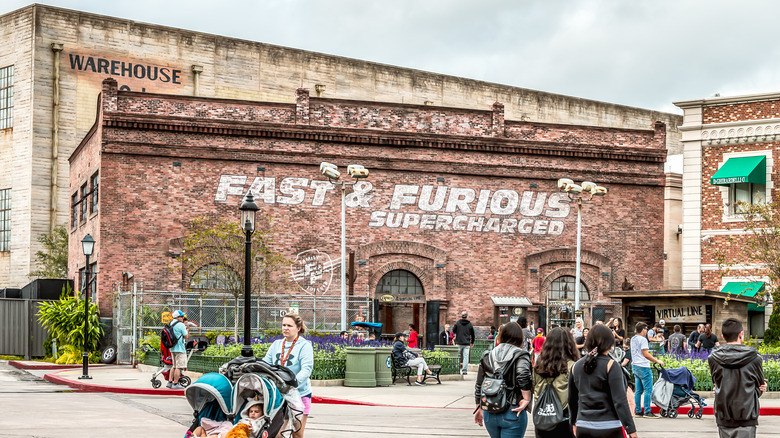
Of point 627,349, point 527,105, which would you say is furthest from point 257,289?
point 527,105

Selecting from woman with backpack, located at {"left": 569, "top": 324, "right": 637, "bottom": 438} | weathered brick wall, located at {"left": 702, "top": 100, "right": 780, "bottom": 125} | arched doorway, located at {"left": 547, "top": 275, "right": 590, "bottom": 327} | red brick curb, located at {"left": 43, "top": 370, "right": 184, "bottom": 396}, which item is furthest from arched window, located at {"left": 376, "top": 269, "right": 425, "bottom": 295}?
woman with backpack, located at {"left": 569, "top": 324, "right": 637, "bottom": 438}

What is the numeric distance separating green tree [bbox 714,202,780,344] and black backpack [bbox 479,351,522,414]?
19777 mm

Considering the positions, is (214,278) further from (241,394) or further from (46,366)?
(241,394)

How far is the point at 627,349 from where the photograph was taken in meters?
16.5

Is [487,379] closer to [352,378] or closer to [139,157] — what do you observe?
[352,378]

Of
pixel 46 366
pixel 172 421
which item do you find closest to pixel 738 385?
pixel 172 421

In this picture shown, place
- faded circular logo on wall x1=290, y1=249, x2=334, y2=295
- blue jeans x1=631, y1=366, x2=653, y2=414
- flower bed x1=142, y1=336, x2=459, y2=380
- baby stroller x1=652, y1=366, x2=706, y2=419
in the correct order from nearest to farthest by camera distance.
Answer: blue jeans x1=631, y1=366, x2=653, y2=414 → baby stroller x1=652, y1=366, x2=706, y2=419 → flower bed x1=142, y1=336, x2=459, y2=380 → faded circular logo on wall x1=290, y1=249, x2=334, y2=295

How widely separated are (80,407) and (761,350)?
54.7 feet

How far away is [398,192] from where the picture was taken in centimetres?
3466

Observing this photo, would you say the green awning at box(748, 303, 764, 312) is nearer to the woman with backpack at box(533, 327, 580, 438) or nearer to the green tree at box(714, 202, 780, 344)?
the green tree at box(714, 202, 780, 344)

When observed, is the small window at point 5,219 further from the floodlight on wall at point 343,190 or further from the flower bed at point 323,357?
the flower bed at point 323,357

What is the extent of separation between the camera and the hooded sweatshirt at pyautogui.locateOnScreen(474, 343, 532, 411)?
8.40 m

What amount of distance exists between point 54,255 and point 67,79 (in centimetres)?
813

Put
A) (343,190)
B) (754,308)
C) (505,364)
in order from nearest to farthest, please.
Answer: (505,364), (343,190), (754,308)
